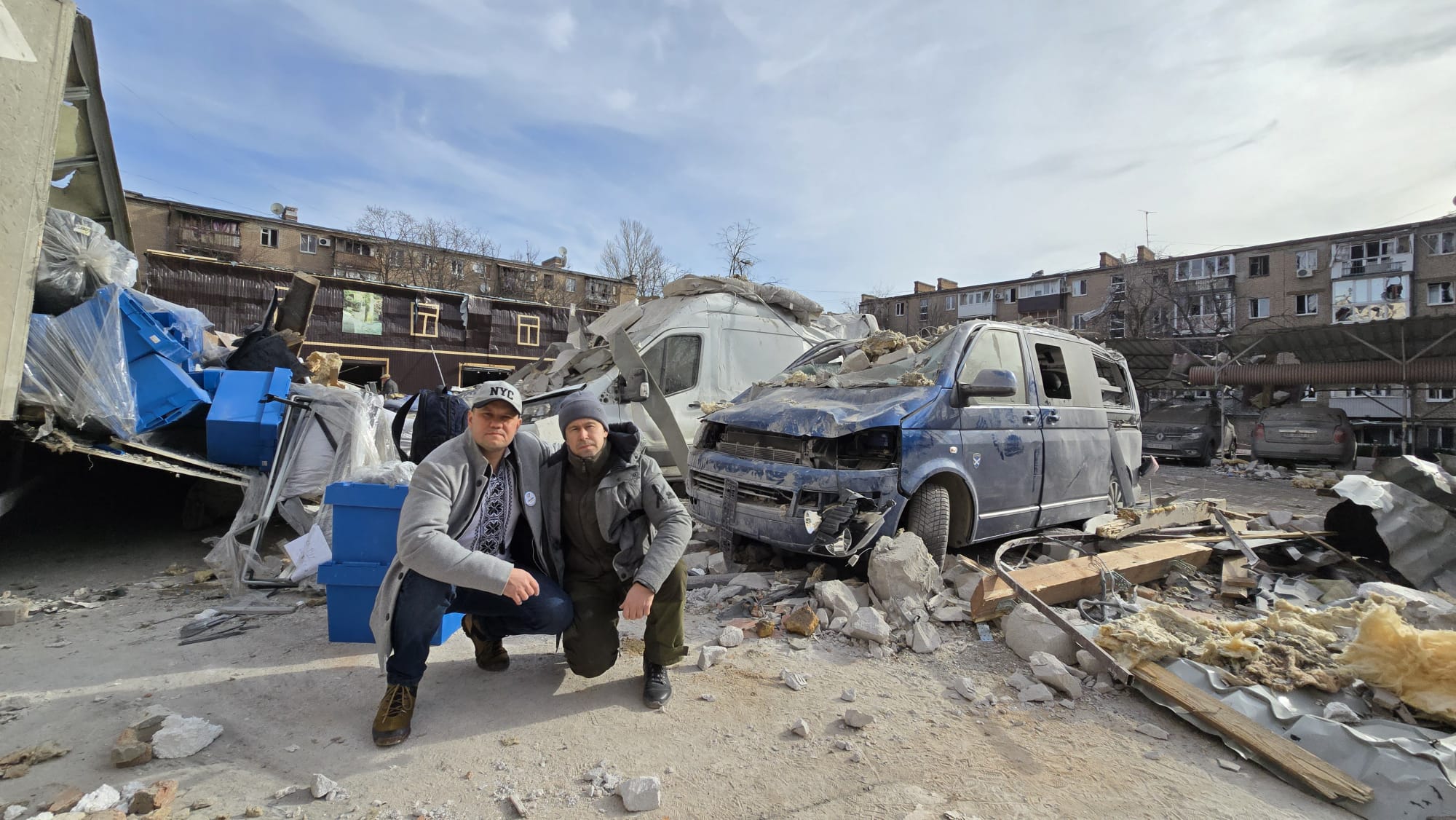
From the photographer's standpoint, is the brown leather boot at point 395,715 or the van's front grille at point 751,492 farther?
the van's front grille at point 751,492

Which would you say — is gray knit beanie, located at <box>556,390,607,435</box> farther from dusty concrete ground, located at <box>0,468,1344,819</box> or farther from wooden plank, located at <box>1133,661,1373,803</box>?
wooden plank, located at <box>1133,661,1373,803</box>

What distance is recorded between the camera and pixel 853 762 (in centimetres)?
239

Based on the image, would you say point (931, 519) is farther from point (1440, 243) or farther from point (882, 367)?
point (1440, 243)

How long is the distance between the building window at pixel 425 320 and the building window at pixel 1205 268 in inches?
1500

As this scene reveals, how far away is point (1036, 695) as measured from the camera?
2.91m

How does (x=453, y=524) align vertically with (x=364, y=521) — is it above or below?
above

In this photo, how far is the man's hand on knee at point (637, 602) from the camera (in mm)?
2520

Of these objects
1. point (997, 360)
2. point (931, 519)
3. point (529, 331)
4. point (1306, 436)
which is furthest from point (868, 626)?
point (529, 331)

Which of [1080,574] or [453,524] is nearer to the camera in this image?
[453,524]

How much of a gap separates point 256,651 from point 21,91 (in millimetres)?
3700

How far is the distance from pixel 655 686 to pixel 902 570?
1.54 meters

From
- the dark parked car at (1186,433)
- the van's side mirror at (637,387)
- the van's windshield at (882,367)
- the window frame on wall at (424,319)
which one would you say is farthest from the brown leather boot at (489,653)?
the window frame on wall at (424,319)

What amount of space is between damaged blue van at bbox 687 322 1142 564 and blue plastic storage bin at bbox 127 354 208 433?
12.6 feet

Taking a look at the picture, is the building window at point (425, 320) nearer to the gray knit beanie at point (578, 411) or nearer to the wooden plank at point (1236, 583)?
the gray knit beanie at point (578, 411)
